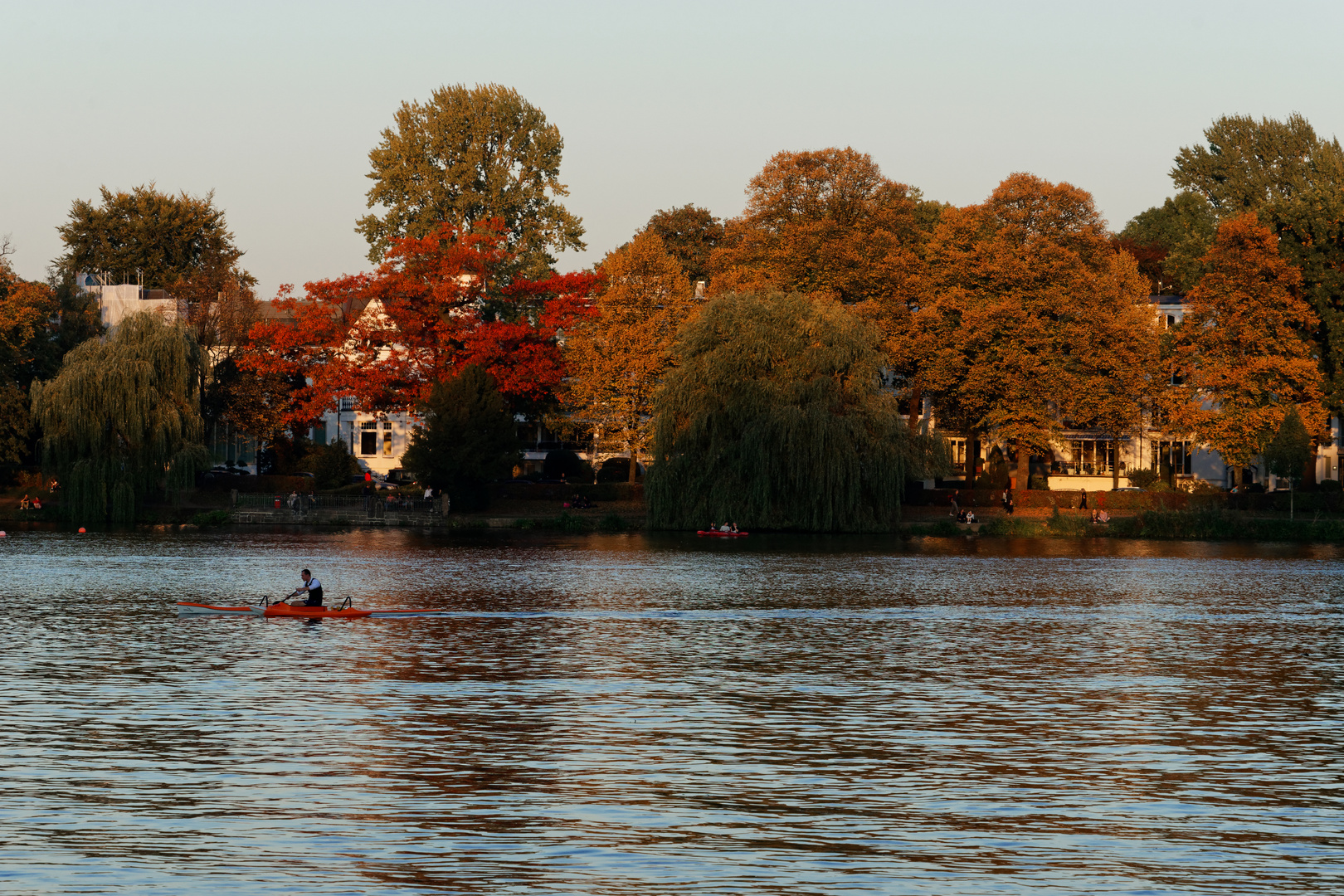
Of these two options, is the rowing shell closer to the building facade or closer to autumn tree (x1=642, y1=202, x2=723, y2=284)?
the building facade

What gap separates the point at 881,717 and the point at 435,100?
313 feet

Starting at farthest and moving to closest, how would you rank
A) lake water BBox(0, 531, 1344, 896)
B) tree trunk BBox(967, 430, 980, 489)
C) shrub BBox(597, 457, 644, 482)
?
shrub BBox(597, 457, 644, 482)
tree trunk BBox(967, 430, 980, 489)
lake water BBox(0, 531, 1344, 896)

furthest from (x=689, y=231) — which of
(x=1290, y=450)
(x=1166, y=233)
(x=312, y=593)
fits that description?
(x=312, y=593)

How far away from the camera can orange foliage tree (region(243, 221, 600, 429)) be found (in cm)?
8381

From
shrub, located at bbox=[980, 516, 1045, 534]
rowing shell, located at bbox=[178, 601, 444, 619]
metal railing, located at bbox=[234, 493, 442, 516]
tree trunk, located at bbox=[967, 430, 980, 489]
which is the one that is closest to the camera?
rowing shell, located at bbox=[178, 601, 444, 619]

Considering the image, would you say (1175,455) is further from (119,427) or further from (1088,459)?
(119,427)

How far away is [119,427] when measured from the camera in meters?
70.8

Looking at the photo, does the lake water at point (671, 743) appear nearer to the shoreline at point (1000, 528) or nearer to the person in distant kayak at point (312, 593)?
the person in distant kayak at point (312, 593)

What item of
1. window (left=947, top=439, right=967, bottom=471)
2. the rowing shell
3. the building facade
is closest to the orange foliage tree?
the building facade

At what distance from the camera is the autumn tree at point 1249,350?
81125 mm

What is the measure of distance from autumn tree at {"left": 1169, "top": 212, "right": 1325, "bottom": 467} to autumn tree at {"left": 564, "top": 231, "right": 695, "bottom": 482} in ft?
89.9

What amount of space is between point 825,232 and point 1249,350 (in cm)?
2318

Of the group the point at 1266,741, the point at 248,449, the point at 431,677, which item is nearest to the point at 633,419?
the point at 248,449

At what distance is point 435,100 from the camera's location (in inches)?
4437
